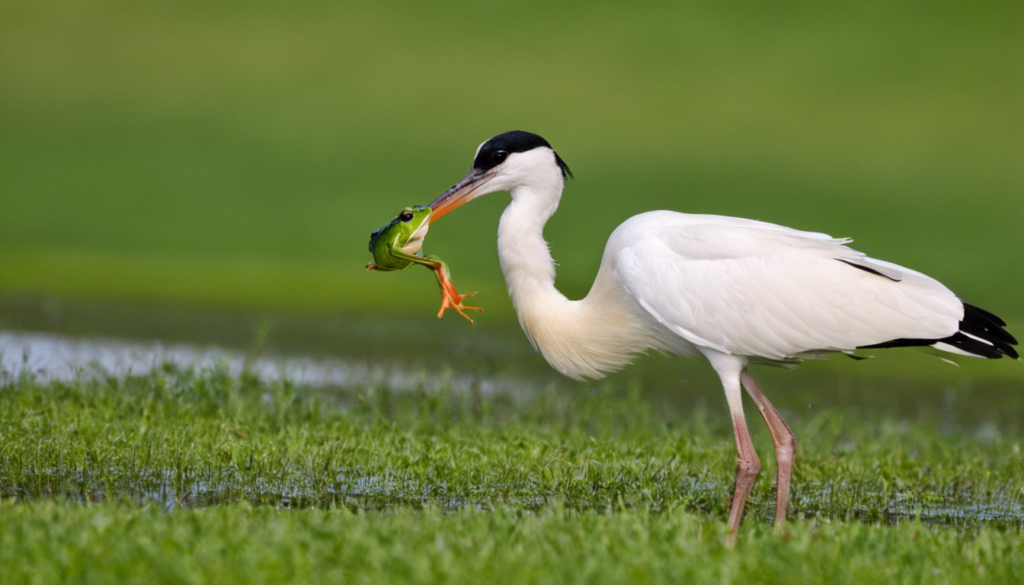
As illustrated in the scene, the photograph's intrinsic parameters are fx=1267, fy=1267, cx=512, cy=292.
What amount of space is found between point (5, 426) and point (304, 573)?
2.93 meters

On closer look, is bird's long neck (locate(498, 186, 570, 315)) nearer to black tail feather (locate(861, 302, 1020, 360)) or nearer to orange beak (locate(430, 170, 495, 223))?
orange beak (locate(430, 170, 495, 223))

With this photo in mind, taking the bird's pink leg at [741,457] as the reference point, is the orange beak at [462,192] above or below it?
above

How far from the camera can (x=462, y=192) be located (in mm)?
6465

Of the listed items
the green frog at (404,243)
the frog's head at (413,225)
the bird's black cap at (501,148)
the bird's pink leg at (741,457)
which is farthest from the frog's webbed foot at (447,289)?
the bird's pink leg at (741,457)

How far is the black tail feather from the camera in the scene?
18.7 ft

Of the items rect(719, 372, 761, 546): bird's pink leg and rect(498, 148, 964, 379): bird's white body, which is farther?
rect(498, 148, 964, 379): bird's white body

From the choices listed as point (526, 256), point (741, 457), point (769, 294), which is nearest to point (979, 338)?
point (769, 294)

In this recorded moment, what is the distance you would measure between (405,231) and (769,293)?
1749 millimetres

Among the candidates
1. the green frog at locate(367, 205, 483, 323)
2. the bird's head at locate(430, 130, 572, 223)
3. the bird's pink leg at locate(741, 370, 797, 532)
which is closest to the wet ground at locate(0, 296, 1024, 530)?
the bird's pink leg at locate(741, 370, 797, 532)

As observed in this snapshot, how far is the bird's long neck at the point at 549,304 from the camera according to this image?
6254 mm

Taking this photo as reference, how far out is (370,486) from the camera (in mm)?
5797

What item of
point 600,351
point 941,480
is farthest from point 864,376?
point 600,351

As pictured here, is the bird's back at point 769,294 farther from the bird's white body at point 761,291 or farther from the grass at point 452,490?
the grass at point 452,490

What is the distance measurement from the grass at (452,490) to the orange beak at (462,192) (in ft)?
3.97
